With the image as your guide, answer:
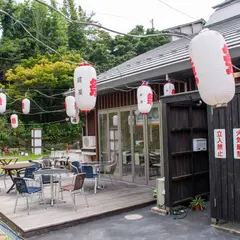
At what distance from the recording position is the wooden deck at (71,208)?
4.91m

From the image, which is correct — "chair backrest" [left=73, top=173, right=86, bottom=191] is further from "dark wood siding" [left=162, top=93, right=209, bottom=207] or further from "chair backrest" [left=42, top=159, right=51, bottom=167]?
"chair backrest" [left=42, top=159, right=51, bottom=167]

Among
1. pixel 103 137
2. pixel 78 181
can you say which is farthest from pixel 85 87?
pixel 103 137

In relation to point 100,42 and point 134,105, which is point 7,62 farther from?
point 134,105

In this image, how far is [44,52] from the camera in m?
24.8

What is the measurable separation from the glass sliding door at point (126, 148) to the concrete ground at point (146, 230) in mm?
3218

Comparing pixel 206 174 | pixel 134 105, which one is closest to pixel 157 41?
pixel 134 105

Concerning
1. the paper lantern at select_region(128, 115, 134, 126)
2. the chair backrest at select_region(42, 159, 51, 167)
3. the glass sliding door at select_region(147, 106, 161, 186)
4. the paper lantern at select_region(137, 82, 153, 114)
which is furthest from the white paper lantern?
the chair backrest at select_region(42, 159, 51, 167)

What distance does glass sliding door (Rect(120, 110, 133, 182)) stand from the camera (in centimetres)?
859

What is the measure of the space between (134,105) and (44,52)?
18675 millimetres

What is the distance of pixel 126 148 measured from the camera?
8719 millimetres

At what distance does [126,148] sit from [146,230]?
163 inches

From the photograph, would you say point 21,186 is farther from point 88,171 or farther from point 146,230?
point 146,230

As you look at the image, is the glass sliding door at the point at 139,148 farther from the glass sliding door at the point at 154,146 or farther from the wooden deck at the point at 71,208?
the wooden deck at the point at 71,208

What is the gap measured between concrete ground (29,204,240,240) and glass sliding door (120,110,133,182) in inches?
127
